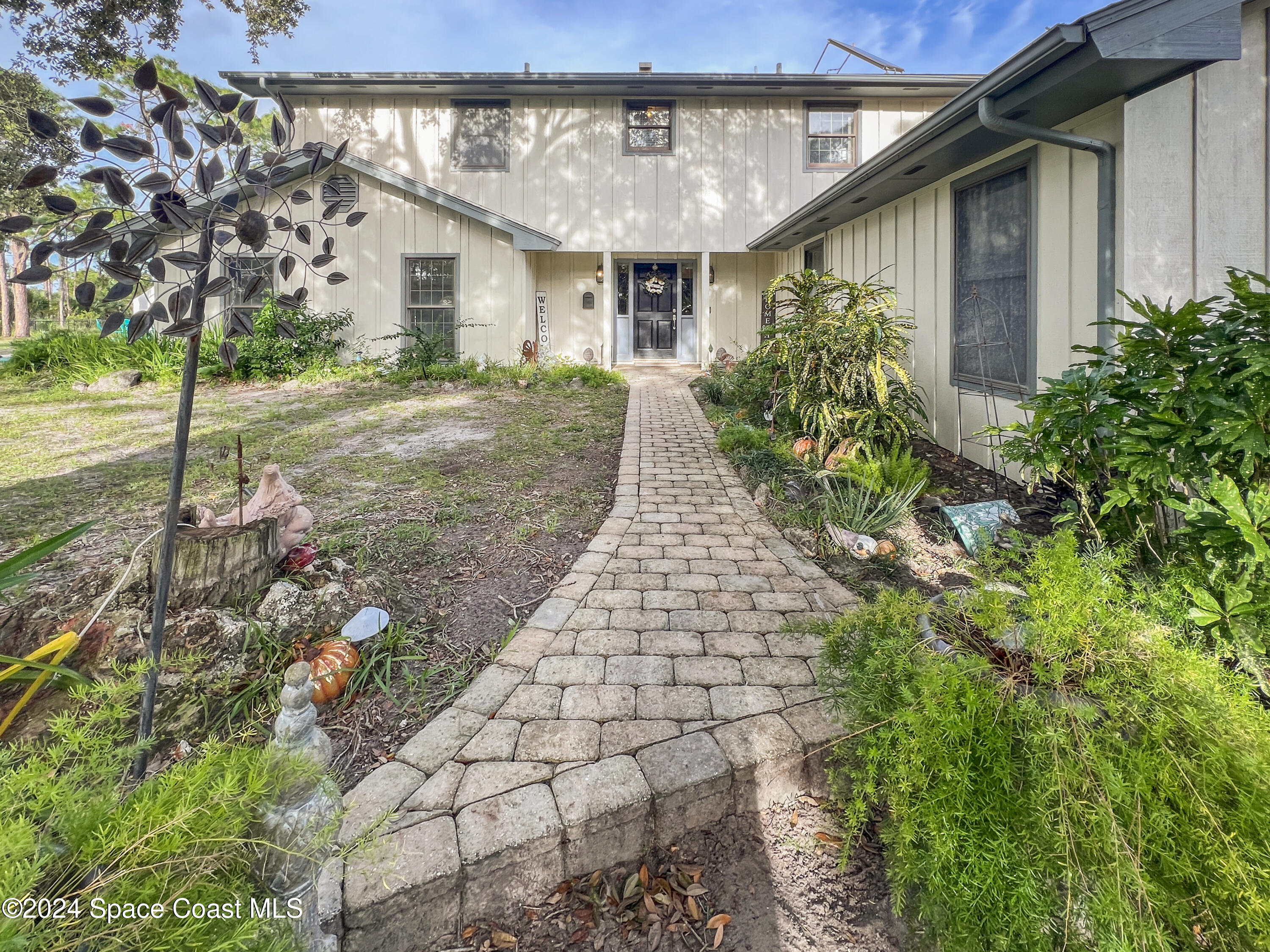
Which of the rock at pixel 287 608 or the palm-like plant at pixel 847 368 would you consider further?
the palm-like plant at pixel 847 368

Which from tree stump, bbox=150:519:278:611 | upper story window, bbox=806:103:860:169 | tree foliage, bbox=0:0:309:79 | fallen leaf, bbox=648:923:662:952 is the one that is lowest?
fallen leaf, bbox=648:923:662:952

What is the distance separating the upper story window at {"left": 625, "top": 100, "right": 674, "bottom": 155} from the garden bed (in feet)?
18.8

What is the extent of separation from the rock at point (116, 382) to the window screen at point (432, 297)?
13.7 ft

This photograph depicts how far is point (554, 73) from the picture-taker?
1073 cm

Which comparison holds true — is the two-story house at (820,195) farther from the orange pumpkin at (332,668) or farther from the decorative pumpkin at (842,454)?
the orange pumpkin at (332,668)

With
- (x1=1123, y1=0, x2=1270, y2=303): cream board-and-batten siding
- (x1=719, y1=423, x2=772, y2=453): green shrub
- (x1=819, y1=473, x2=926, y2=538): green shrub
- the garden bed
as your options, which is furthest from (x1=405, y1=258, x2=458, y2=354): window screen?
(x1=1123, y1=0, x2=1270, y2=303): cream board-and-batten siding

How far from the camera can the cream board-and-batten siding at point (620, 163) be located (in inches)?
448

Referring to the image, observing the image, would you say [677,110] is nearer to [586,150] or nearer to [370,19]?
[586,150]

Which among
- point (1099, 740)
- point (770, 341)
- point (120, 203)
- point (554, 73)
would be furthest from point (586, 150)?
point (1099, 740)

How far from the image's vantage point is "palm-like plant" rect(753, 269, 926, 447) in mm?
4707

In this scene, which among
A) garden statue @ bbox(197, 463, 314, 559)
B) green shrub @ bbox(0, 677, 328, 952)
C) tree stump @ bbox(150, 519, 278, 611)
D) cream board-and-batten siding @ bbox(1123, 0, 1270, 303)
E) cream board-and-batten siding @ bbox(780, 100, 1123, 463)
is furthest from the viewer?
cream board-and-batten siding @ bbox(780, 100, 1123, 463)

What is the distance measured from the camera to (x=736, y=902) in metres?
1.58

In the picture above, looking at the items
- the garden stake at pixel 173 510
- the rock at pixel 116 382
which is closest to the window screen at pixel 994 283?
the garden stake at pixel 173 510

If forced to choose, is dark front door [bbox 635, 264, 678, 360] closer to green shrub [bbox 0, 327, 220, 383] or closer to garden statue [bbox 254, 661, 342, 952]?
green shrub [bbox 0, 327, 220, 383]
